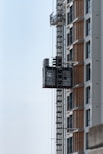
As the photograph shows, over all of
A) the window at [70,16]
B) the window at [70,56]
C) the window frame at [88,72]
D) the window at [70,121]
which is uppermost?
the window at [70,16]

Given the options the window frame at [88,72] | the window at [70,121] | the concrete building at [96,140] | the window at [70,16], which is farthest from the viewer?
the window at [70,16]

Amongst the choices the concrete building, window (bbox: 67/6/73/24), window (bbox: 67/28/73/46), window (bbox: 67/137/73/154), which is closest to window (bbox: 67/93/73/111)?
window (bbox: 67/137/73/154)

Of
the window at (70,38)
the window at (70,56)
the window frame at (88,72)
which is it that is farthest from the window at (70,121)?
the window at (70,38)

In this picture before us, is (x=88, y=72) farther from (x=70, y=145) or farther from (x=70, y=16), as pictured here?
(x=70, y=16)

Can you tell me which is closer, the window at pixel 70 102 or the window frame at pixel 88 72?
the window frame at pixel 88 72

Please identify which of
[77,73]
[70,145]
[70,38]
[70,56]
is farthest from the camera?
[70,38]

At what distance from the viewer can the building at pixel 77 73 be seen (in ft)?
191

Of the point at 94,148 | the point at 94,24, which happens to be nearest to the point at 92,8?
the point at 94,24

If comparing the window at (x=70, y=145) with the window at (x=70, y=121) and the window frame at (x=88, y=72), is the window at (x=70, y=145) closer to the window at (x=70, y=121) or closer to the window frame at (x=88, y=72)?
the window at (x=70, y=121)

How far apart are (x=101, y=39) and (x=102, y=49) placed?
3.10 ft

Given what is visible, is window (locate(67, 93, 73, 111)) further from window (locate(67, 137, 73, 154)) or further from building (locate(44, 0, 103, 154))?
window (locate(67, 137, 73, 154))

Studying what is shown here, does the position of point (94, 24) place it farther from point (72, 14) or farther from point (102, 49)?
point (72, 14)

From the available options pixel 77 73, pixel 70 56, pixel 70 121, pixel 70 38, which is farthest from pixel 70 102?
pixel 70 38

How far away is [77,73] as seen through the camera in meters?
63.2
